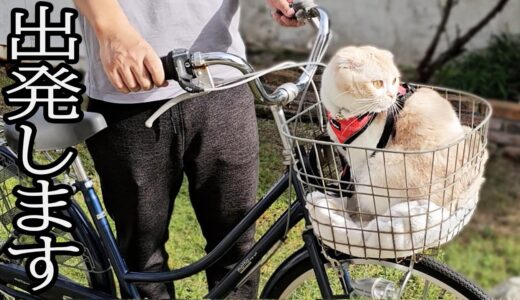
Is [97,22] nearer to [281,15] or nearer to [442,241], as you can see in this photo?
[281,15]

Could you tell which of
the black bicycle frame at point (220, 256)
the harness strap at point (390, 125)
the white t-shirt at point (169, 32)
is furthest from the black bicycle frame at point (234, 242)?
the white t-shirt at point (169, 32)

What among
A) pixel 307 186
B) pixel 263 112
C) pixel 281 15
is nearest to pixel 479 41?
pixel 263 112

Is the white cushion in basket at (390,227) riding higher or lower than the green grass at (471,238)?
higher

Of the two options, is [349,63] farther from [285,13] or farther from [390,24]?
[390,24]

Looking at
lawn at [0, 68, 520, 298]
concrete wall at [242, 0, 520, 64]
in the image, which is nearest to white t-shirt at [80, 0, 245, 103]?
lawn at [0, 68, 520, 298]

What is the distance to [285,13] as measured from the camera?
2.35 metres

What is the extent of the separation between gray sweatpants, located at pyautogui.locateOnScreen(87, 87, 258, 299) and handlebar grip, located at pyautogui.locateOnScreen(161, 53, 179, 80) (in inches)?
A: 17.2

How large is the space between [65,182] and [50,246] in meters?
0.25

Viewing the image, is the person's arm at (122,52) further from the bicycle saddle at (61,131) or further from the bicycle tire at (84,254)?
the bicycle tire at (84,254)

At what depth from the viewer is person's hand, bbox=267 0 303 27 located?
7.66 ft

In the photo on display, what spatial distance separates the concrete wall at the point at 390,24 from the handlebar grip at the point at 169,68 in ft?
11.2

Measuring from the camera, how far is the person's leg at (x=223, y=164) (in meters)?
2.42

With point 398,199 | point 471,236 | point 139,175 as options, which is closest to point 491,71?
point 471,236

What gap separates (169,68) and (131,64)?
0.30ft
